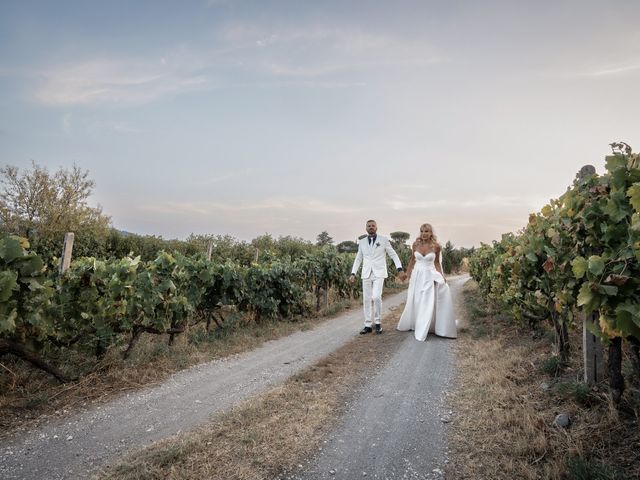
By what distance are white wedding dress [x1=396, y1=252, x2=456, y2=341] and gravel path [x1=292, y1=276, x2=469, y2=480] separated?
2017mm

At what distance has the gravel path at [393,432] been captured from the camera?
8.11ft

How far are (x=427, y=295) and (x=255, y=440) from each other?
16.2 ft

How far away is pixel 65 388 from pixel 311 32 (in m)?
9.93

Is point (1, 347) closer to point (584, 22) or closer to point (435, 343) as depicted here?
point (435, 343)

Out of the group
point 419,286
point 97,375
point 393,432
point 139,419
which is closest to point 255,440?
point 393,432

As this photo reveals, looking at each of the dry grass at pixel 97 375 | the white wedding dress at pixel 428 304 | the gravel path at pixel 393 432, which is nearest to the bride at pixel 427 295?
the white wedding dress at pixel 428 304

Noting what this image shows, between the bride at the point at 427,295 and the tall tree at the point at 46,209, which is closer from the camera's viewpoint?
the bride at the point at 427,295

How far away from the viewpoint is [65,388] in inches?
159

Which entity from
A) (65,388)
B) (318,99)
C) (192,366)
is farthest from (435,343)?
(318,99)

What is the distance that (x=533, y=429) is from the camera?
2.80m

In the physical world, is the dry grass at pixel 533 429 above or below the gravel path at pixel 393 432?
above

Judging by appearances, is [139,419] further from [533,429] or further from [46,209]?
[46,209]

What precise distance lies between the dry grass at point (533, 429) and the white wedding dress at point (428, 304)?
6.72 ft

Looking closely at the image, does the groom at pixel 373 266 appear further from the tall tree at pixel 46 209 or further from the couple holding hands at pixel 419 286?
the tall tree at pixel 46 209
